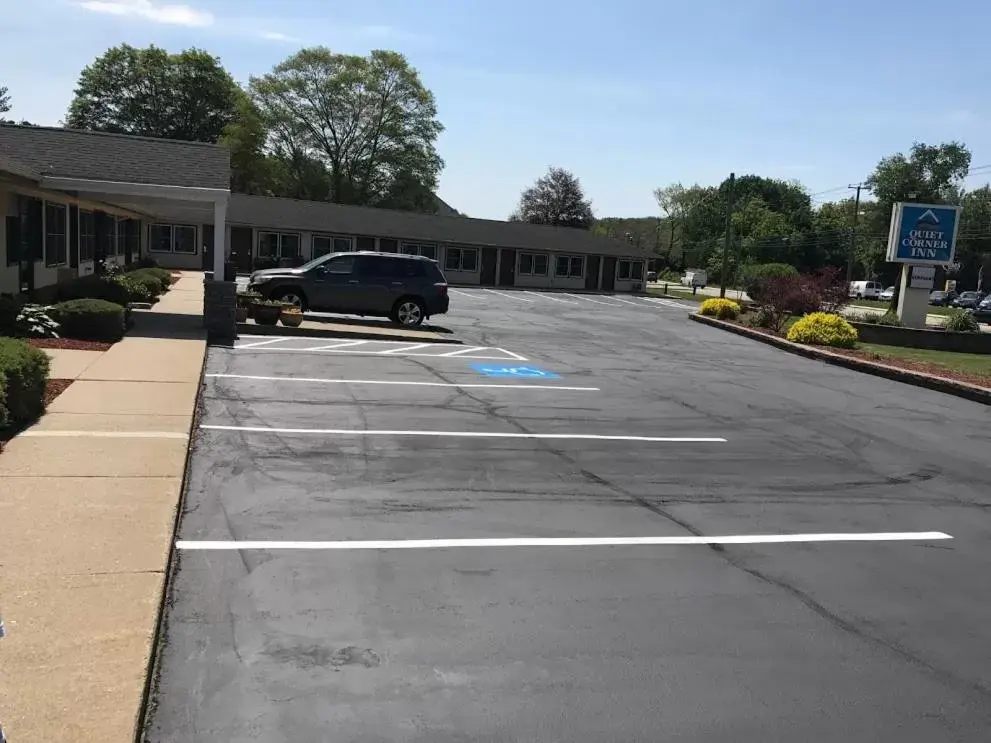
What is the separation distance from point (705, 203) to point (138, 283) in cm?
9432

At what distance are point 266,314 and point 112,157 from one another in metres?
4.48

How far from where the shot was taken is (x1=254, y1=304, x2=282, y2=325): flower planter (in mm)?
18344

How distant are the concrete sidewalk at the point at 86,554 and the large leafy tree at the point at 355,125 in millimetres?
67100

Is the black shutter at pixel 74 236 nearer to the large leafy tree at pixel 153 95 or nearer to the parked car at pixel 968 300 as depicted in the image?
the large leafy tree at pixel 153 95

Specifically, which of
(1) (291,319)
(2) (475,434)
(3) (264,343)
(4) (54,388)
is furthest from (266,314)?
(2) (475,434)

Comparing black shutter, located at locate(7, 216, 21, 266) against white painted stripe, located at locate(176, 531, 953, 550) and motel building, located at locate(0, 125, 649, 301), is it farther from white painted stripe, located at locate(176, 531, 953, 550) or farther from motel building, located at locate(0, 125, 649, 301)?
white painted stripe, located at locate(176, 531, 953, 550)

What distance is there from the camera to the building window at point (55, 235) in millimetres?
18781

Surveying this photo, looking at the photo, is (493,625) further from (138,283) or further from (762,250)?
(762,250)

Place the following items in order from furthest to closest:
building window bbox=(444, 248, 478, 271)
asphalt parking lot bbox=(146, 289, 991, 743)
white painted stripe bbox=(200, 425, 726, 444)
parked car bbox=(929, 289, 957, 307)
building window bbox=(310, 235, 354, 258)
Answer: parked car bbox=(929, 289, 957, 307), building window bbox=(444, 248, 478, 271), building window bbox=(310, 235, 354, 258), white painted stripe bbox=(200, 425, 726, 444), asphalt parking lot bbox=(146, 289, 991, 743)

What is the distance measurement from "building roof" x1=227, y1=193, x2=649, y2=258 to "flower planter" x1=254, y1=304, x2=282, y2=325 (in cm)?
2950

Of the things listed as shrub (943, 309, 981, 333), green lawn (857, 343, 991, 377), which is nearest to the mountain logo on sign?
shrub (943, 309, 981, 333)

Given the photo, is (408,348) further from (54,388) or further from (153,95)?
(153,95)

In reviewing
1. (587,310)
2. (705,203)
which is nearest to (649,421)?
(587,310)

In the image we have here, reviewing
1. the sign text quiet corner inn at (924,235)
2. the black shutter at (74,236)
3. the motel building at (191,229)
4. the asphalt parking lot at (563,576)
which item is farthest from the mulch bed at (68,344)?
the sign text quiet corner inn at (924,235)
